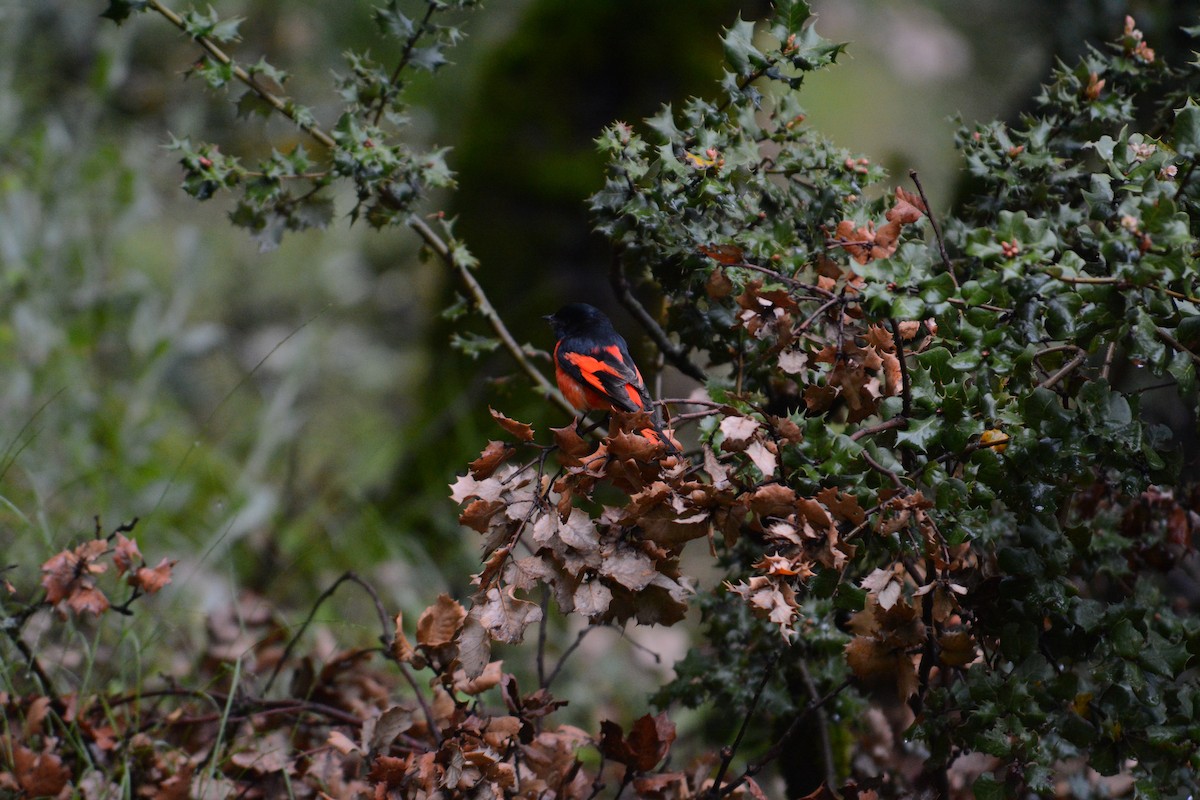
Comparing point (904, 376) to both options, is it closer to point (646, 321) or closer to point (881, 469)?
point (881, 469)

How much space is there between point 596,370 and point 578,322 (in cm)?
31

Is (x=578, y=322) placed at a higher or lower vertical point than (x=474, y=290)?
higher

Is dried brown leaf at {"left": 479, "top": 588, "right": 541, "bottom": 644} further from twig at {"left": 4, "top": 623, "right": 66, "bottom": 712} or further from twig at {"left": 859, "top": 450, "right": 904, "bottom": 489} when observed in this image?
twig at {"left": 4, "top": 623, "right": 66, "bottom": 712}

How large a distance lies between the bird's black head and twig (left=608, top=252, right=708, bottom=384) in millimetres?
226

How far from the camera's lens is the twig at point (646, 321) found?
1971 millimetres

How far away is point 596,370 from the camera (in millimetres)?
2021

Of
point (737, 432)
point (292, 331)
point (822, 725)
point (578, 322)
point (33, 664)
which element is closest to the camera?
point (737, 432)

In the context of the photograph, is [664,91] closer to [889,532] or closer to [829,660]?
[829,660]

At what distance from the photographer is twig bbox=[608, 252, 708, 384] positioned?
1.97 meters

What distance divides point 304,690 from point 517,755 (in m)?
0.73

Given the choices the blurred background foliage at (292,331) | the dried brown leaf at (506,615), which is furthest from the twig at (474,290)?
the dried brown leaf at (506,615)

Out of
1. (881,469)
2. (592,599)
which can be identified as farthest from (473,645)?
(881,469)

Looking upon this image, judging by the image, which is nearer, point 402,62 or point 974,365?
point 974,365

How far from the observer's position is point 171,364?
4172 mm
